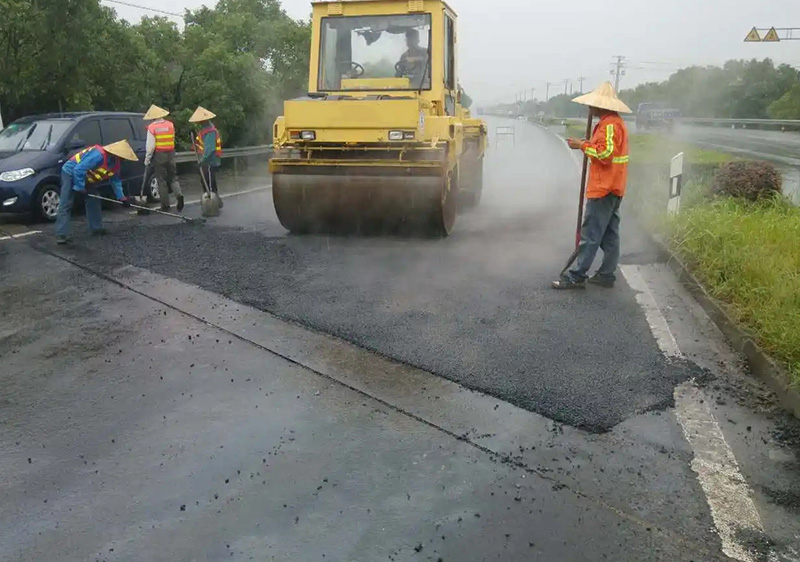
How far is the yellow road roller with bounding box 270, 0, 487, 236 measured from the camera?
27.0 feet

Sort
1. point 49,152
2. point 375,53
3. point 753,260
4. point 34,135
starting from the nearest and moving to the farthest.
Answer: point 753,260
point 375,53
point 49,152
point 34,135

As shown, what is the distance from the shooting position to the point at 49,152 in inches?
411

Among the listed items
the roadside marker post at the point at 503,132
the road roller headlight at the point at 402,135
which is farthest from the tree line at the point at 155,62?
the road roller headlight at the point at 402,135

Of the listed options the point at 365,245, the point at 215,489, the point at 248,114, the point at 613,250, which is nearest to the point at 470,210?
the point at 365,245

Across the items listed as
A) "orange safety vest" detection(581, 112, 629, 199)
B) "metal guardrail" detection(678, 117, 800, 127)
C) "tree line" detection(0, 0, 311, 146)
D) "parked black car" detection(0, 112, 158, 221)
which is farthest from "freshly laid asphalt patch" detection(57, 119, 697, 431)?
"metal guardrail" detection(678, 117, 800, 127)

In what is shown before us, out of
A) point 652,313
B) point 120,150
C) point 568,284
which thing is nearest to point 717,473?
point 652,313

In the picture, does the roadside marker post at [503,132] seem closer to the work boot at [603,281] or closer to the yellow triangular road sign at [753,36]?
the yellow triangular road sign at [753,36]

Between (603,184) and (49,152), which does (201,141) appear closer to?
(49,152)

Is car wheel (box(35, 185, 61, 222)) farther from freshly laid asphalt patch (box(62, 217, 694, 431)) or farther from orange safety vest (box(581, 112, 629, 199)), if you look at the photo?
orange safety vest (box(581, 112, 629, 199))

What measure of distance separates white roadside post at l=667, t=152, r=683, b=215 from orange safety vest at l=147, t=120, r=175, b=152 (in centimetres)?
764

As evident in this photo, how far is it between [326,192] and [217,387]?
14.4 feet

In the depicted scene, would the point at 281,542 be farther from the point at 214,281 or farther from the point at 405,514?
the point at 214,281

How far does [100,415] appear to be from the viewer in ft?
13.7

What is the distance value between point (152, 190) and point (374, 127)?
5.87m
